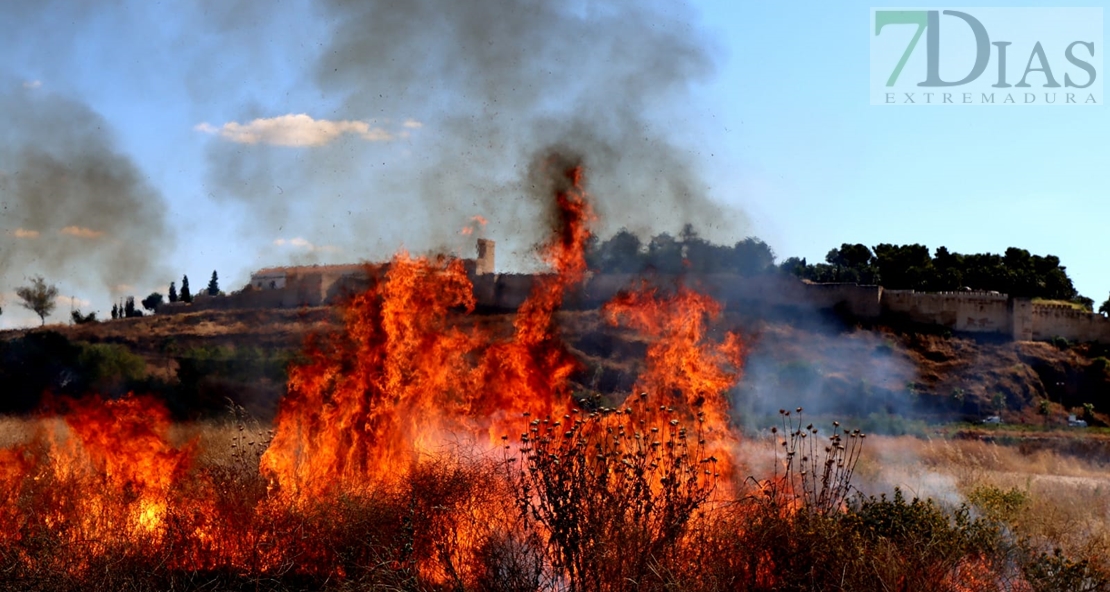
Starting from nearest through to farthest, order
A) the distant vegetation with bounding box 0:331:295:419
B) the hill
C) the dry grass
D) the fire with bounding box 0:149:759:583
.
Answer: the dry grass, the fire with bounding box 0:149:759:583, the distant vegetation with bounding box 0:331:295:419, the hill

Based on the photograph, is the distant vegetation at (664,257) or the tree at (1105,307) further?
the tree at (1105,307)

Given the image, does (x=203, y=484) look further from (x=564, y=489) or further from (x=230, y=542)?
(x=564, y=489)

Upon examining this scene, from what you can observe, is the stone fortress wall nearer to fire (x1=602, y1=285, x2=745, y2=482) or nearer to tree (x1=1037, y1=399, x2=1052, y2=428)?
tree (x1=1037, y1=399, x2=1052, y2=428)

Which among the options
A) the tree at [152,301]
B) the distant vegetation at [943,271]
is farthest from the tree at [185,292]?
the distant vegetation at [943,271]

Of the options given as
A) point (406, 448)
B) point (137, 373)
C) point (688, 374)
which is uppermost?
point (688, 374)

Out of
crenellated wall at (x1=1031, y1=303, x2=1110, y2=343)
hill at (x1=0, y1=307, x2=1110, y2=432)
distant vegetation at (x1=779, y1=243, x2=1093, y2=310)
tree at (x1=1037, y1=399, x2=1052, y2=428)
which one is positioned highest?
distant vegetation at (x1=779, y1=243, x2=1093, y2=310)

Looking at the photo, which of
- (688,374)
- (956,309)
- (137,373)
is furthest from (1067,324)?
(137,373)

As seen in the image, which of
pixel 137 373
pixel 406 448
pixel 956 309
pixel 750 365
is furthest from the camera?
pixel 956 309

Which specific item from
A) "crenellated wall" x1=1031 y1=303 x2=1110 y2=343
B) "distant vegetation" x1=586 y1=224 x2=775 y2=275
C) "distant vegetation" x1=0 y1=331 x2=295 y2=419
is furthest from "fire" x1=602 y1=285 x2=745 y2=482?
"crenellated wall" x1=1031 y1=303 x2=1110 y2=343

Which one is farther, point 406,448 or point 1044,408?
point 1044,408

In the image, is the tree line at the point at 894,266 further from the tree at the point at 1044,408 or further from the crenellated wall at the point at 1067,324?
the tree at the point at 1044,408

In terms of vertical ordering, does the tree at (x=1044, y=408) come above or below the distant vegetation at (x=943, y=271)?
below

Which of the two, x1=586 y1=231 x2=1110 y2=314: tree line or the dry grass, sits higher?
x1=586 y1=231 x2=1110 y2=314: tree line

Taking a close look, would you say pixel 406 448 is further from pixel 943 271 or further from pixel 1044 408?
pixel 943 271
